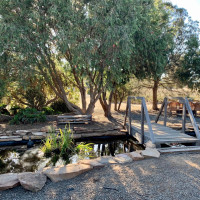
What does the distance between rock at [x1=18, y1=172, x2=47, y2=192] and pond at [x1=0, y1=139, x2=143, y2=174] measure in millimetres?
1163

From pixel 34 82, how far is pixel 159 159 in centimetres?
843

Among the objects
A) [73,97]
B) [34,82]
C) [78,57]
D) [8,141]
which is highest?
[78,57]

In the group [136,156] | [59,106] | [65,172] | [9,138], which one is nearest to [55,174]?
[65,172]

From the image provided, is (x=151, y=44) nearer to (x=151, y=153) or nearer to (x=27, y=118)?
(x=151, y=153)

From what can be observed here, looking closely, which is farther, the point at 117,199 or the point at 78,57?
the point at 78,57

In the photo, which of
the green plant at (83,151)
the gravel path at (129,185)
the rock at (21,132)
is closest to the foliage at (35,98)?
the rock at (21,132)

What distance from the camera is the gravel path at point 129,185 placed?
265 cm

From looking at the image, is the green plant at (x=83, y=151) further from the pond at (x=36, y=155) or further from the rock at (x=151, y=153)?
the rock at (x=151, y=153)

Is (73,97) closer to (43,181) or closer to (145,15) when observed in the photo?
(145,15)

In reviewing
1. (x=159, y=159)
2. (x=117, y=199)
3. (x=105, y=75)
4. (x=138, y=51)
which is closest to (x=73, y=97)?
(x=105, y=75)

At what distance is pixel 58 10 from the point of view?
6.46 m

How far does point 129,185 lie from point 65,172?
3.66 feet

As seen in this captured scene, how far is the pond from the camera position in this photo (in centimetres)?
443

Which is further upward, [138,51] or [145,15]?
[145,15]
